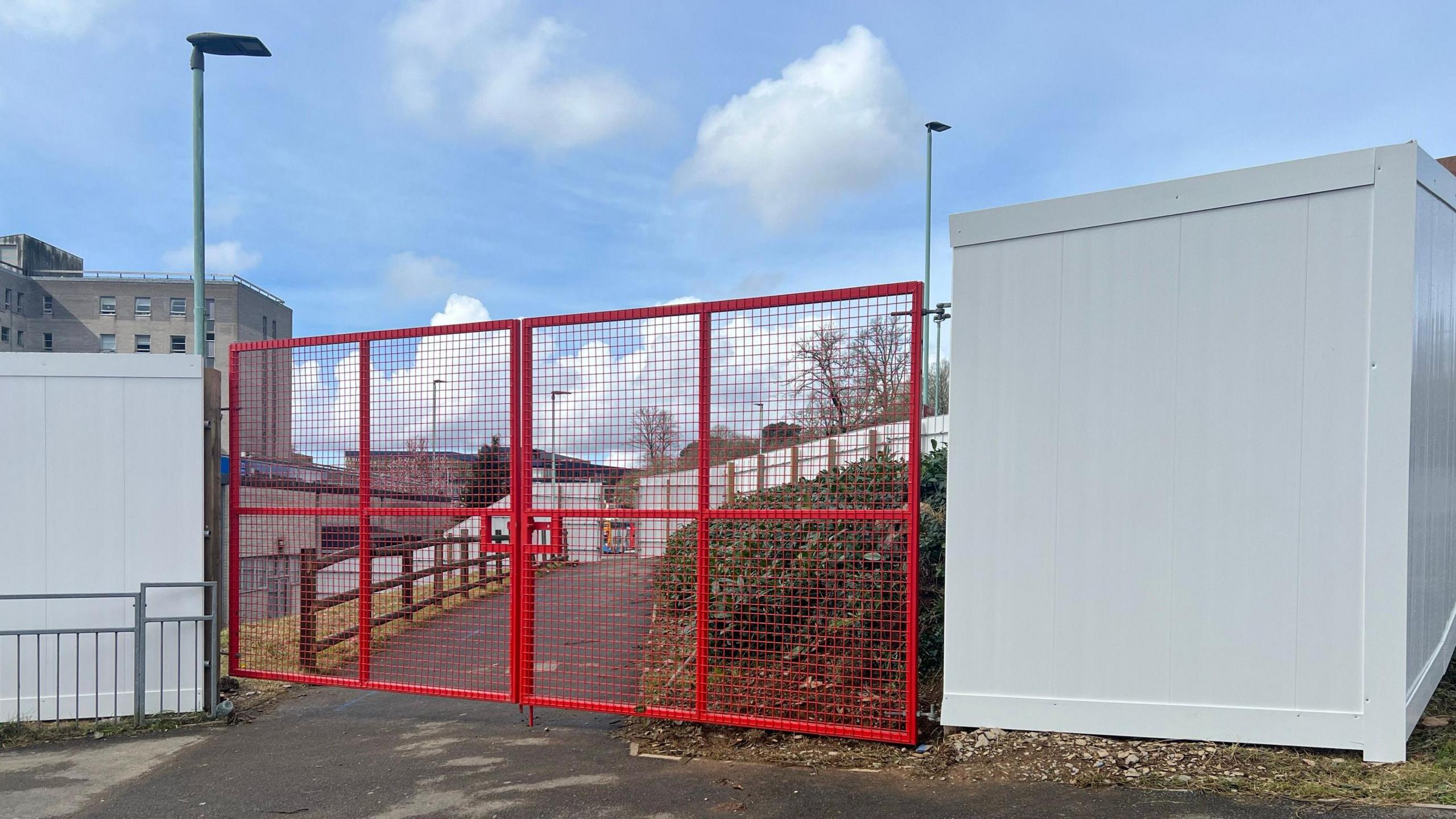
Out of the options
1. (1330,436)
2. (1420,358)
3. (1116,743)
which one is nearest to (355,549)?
(1116,743)

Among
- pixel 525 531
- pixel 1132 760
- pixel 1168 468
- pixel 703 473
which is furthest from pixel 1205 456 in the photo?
pixel 525 531

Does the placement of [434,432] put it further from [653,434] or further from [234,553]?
[234,553]

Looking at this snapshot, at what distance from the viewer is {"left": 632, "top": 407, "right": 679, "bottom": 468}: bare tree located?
18.0 feet

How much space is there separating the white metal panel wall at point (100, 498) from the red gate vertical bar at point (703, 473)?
12.8 feet

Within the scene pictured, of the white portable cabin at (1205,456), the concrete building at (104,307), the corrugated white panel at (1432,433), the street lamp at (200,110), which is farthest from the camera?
the concrete building at (104,307)

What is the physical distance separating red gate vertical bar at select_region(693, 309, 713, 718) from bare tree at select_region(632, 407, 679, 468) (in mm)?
191

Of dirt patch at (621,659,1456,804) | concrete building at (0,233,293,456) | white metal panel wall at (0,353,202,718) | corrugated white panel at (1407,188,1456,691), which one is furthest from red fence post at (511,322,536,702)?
concrete building at (0,233,293,456)

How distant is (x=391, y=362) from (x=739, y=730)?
11.6 feet

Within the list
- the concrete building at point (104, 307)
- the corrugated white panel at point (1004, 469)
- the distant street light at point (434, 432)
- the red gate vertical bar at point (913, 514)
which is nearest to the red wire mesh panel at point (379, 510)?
the distant street light at point (434, 432)

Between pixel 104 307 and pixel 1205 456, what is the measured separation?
308ft

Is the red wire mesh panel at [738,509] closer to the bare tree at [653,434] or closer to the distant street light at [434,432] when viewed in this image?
the bare tree at [653,434]

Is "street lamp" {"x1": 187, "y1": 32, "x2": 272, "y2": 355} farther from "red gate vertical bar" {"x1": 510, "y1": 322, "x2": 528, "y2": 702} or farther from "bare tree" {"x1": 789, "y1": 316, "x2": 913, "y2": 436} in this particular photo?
"bare tree" {"x1": 789, "y1": 316, "x2": 913, "y2": 436}

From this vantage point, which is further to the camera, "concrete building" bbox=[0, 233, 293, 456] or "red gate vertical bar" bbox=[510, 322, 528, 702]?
"concrete building" bbox=[0, 233, 293, 456]

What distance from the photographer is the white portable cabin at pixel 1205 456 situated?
14.5 ft
